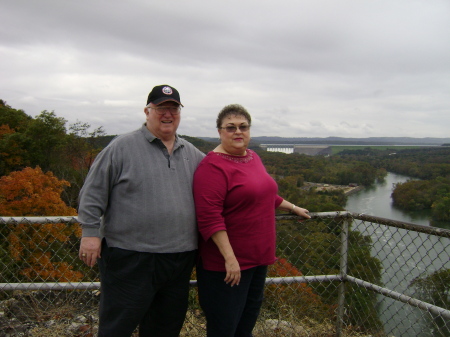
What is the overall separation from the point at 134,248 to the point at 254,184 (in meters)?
0.76

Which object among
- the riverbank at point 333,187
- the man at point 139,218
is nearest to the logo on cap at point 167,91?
the man at point 139,218

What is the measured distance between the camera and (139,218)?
6.30 ft

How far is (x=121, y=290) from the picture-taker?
1980 millimetres

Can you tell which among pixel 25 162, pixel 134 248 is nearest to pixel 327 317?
pixel 134 248

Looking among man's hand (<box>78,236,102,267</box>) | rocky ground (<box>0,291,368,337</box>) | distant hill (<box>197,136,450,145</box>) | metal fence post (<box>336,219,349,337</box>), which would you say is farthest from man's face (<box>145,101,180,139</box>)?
distant hill (<box>197,136,450,145</box>)

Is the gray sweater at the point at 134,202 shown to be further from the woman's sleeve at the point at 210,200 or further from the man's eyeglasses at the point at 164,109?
the man's eyeglasses at the point at 164,109

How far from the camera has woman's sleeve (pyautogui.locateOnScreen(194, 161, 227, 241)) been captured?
76.2 inches

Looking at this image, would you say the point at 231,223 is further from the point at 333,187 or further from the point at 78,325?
the point at 333,187

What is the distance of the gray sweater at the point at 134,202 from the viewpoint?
1.90m

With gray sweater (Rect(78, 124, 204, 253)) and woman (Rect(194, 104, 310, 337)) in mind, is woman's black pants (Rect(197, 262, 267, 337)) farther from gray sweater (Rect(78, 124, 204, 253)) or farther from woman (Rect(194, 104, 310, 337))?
gray sweater (Rect(78, 124, 204, 253))

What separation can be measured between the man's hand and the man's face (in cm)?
69

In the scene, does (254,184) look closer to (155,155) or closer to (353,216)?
(155,155)

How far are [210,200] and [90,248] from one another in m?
0.69

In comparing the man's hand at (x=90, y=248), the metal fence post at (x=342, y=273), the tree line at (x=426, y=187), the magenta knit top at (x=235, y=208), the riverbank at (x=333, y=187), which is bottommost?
the riverbank at (x=333, y=187)
